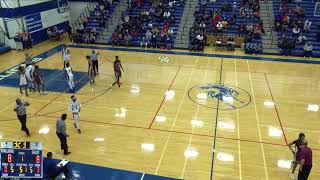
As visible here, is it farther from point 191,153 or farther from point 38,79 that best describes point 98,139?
point 38,79

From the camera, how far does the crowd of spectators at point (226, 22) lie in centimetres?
2480

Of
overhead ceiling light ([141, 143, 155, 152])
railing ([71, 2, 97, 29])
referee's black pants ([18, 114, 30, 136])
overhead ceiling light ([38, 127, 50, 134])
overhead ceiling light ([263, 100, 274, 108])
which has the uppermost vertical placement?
railing ([71, 2, 97, 29])

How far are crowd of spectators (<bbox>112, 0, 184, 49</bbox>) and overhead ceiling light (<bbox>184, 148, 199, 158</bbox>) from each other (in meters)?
15.1

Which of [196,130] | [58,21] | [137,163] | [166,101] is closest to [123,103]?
[166,101]

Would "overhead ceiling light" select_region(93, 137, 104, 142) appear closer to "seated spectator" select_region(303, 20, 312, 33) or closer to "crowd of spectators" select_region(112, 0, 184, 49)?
"crowd of spectators" select_region(112, 0, 184, 49)

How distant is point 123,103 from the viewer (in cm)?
1501

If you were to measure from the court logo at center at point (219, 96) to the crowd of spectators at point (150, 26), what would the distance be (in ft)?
30.0

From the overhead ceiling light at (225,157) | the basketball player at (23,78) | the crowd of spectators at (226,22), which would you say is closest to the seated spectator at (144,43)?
the crowd of spectators at (226,22)

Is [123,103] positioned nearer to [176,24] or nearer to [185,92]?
[185,92]

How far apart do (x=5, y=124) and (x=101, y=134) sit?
4180 mm

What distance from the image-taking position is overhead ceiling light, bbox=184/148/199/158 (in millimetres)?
10820

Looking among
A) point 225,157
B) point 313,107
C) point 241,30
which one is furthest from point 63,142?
point 241,30

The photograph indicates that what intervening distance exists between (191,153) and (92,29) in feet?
65.2

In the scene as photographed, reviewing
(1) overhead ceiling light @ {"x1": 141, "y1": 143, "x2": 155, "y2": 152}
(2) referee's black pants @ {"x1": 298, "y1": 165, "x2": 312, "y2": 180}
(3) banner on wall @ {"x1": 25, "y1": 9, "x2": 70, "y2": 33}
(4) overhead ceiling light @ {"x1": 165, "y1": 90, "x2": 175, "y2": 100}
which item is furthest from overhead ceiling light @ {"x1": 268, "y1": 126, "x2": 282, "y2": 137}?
(3) banner on wall @ {"x1": 25, "y1": 9, "x2": 70, "y2": 33}
